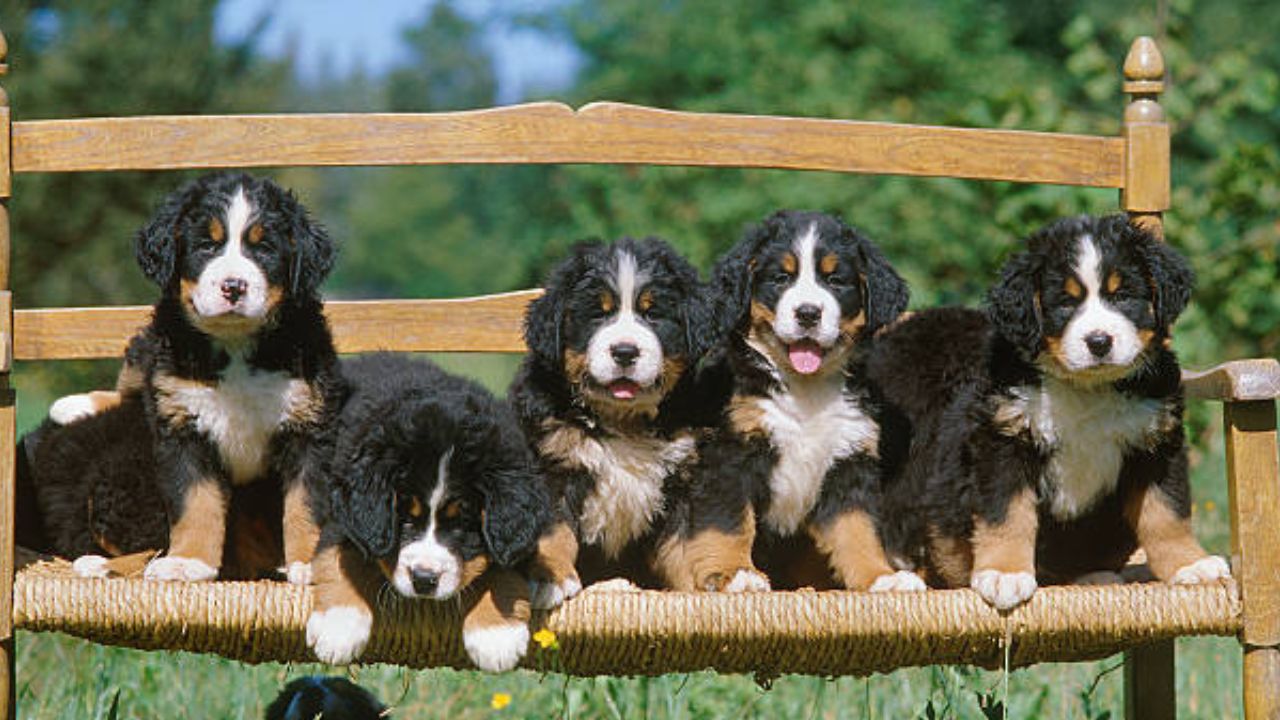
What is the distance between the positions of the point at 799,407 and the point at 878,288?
0.41 metres

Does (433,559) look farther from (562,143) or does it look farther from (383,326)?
(562,143)

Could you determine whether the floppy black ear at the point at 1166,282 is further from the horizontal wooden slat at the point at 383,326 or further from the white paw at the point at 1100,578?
the horizontal wooden slat at the point at 383,326

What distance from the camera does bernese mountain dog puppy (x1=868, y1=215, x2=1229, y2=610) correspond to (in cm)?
411

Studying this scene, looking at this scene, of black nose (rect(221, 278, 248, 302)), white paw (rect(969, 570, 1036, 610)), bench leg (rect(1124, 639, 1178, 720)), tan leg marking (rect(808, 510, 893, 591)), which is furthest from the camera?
bench leg (rect(1124, 639, 1178, 720))

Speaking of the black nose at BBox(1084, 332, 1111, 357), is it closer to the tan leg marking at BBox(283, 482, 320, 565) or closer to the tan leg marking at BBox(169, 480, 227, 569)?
the tan leg marking at BBox(283, 482, 320, 565)

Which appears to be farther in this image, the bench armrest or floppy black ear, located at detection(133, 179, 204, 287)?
floppy black ear, located at detection(133, 179, 204, 287)

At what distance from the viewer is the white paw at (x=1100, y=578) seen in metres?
4.42

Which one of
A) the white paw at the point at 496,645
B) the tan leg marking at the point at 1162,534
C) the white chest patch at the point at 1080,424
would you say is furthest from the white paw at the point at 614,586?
the tan leg marking at the point at 1162,534

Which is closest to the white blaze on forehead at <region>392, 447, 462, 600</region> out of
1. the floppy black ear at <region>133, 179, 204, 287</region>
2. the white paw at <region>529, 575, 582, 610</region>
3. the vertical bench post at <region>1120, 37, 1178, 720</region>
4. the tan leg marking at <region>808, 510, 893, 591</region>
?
the white paw at <region>529, 575, 582, 610</region>

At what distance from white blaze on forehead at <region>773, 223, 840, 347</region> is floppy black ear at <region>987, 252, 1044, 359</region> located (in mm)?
444

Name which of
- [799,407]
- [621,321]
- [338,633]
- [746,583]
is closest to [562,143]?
[621,321]

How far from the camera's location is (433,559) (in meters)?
3.59

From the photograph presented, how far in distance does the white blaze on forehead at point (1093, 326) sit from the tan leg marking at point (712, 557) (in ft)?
3.22

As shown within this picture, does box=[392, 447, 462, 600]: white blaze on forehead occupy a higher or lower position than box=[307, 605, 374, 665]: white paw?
higher
